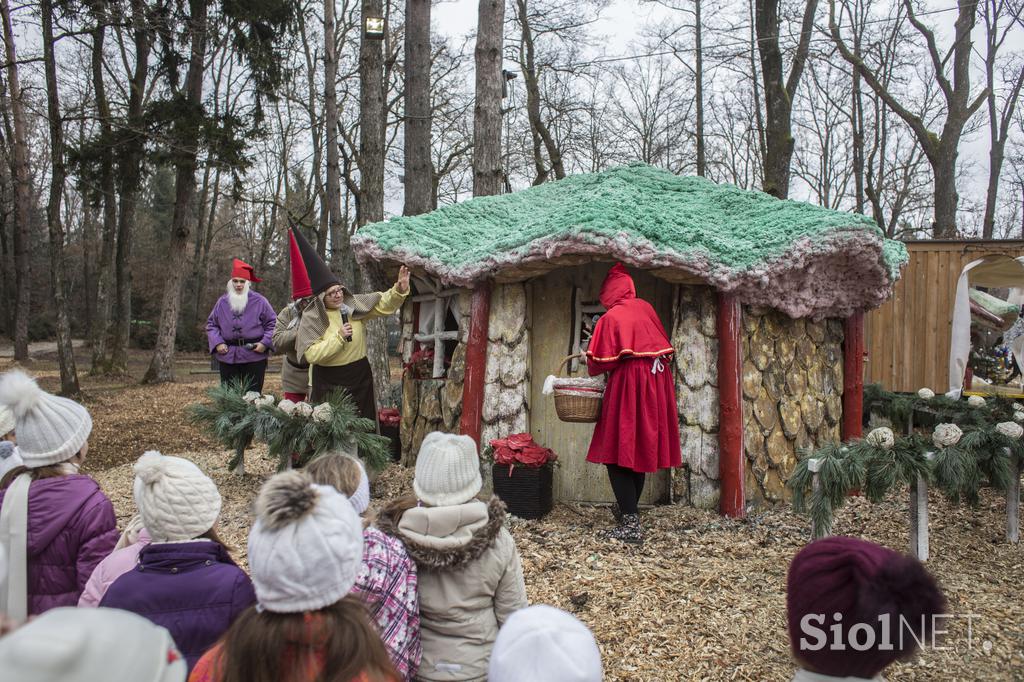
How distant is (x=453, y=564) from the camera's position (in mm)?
2160

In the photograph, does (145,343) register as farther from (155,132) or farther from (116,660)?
(116,660)

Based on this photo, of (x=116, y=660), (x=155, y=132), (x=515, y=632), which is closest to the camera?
(x=116, y=660)

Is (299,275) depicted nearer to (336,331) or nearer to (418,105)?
(336,331)

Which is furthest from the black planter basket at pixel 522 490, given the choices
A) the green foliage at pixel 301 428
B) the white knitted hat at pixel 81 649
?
the white knitted hat at pixel 81 649

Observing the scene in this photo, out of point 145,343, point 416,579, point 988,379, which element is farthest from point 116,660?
point 145,343

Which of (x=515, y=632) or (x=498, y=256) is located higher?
(x=498, y=256)

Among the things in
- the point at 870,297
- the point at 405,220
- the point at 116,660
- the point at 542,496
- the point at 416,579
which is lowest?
the point at 542,496

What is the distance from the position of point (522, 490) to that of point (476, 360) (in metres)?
1.10

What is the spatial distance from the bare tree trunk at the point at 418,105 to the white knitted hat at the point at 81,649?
8.40 m

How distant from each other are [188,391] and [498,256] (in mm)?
8737

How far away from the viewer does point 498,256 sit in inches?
207

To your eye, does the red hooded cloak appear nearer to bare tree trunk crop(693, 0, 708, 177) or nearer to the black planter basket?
the black planter basket

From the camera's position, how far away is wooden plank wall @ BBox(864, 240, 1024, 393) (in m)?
9.23

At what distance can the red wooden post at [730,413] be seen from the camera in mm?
5172
